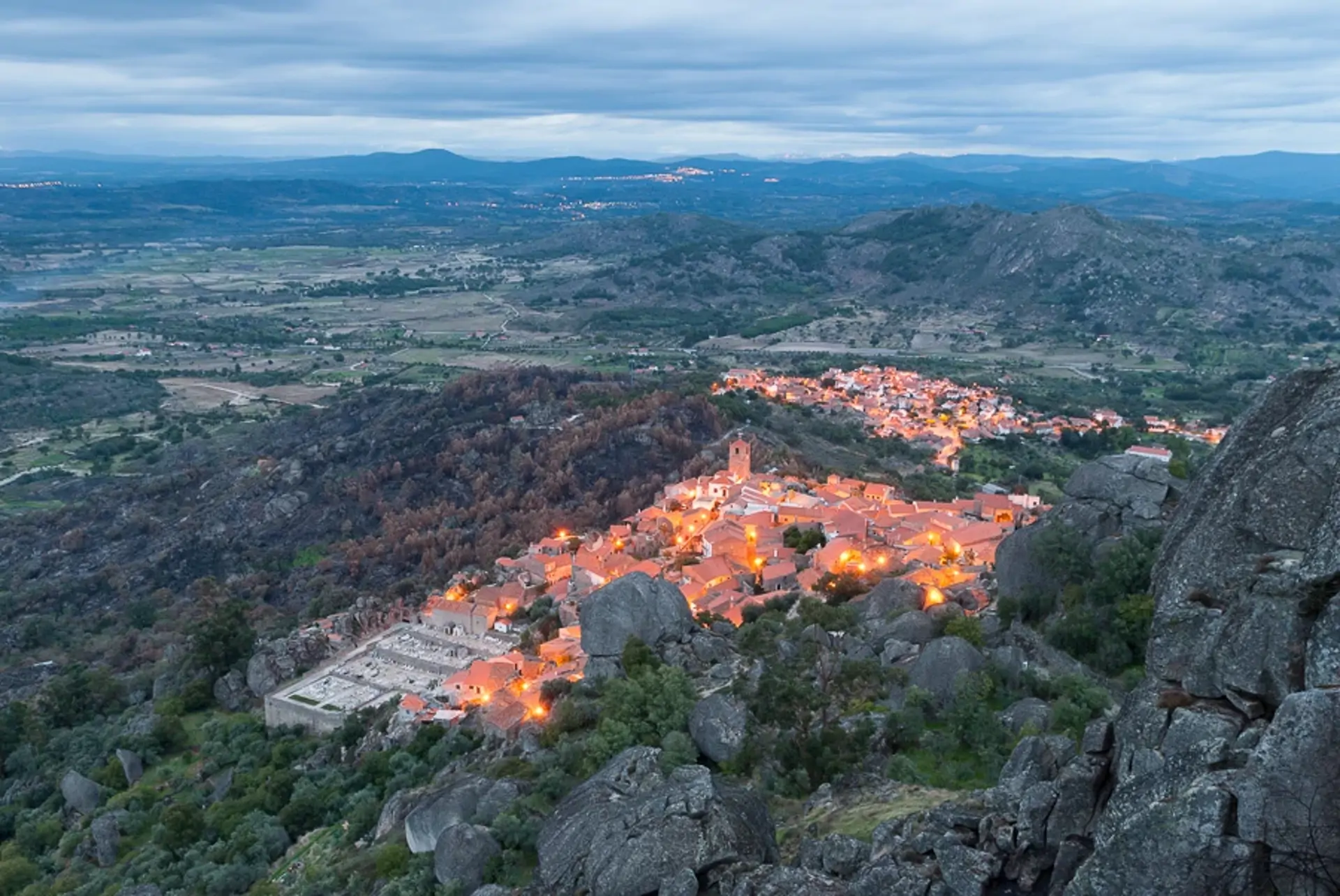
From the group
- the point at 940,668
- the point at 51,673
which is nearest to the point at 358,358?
the point at 51,673

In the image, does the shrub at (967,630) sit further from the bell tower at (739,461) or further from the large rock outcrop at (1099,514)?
the bell tower at (739,461)

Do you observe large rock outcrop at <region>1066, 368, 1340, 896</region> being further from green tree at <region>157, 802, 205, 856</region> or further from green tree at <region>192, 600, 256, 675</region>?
green tree at <region>192, 600, 256, 675</region>

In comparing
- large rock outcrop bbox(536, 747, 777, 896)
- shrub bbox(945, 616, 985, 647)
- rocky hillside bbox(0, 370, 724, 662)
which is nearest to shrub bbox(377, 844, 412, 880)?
large rock outcrop bbox(536, 747, 777, 896)

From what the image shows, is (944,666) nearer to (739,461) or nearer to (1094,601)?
(1094,601)

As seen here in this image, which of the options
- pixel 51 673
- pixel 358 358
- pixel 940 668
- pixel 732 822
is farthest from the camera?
pixel 358 358

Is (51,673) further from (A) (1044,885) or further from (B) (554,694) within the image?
(A) (1044,885)

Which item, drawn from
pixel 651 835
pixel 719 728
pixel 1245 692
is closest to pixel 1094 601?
pixel 719 728

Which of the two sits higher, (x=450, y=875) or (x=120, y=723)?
(x=450, y=875)
